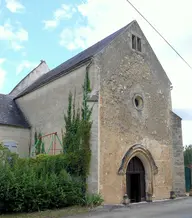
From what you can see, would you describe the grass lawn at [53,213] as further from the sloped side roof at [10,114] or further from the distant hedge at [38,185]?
the sloped side roof at [10,114]

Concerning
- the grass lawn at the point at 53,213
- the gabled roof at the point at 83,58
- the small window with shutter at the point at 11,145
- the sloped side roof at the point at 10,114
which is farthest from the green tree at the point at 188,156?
the grass lawn at the point at 53,213

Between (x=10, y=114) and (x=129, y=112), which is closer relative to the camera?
(x=129, y=112)

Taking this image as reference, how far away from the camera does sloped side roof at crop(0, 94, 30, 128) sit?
18981 mm

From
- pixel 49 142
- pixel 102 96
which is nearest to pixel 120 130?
pixel 102 96

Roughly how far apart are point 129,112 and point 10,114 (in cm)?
983

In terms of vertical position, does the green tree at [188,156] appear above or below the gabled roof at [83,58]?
below

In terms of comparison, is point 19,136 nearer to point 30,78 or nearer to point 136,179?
point 136,179

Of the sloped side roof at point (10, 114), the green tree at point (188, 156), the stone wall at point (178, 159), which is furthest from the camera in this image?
the green tree at point (188, 156)

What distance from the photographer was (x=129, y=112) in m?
15.2

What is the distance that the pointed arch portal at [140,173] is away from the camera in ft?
49.8

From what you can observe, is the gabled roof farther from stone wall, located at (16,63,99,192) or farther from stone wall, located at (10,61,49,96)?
stone wall, located at (10,61,49,96)

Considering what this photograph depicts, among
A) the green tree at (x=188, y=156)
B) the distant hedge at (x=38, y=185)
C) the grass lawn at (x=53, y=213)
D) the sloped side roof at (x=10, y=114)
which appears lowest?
the grass lawn at (x=53, y=213)

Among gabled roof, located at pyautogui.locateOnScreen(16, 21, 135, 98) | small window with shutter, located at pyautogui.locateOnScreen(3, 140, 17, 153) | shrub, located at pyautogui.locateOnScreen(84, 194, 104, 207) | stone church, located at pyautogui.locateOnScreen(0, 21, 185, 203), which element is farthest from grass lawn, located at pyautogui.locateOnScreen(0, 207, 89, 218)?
small window with shutter, located at pyautogui.locateOnScreen(3, 140, 17, 153)

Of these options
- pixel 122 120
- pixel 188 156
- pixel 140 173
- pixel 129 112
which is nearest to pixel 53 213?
pixel 122 120
